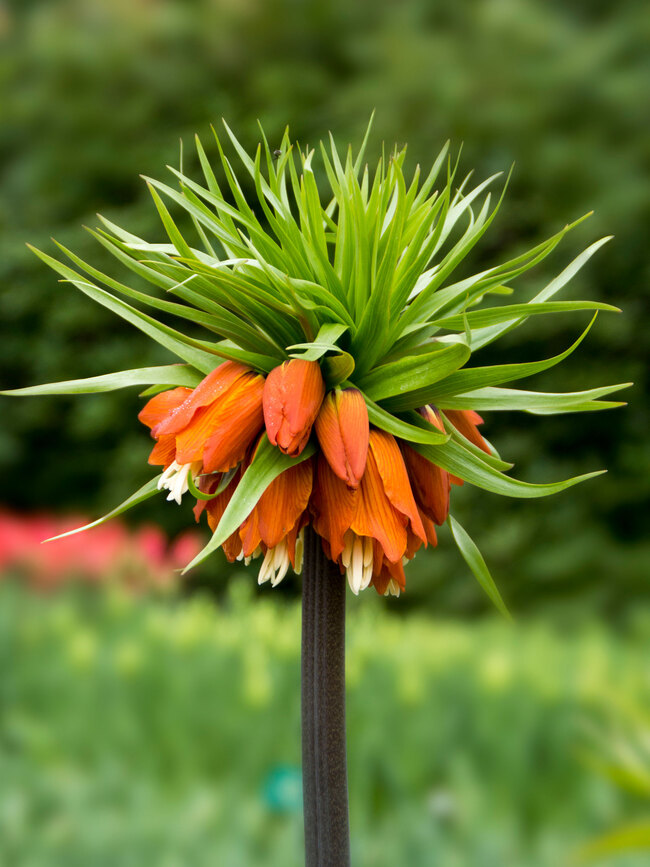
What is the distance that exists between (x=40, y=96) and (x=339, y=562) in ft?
19.1

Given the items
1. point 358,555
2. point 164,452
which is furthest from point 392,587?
point 164,452

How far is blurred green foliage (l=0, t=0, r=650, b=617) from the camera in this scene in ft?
14.8

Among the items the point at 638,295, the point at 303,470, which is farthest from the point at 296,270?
the point at 638,295

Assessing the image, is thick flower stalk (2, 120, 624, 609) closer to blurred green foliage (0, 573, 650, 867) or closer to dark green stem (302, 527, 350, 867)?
dark green stem (302, 527, 350, 867)

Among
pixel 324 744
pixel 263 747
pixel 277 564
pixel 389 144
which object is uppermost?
pixel 389 144

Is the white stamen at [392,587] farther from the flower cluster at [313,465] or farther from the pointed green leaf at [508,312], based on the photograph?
the pointed green leaf at [508,312]

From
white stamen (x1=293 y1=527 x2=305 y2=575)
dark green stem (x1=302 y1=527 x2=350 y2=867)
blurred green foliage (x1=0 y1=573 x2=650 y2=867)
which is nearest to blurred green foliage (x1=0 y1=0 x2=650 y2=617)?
blurred green foliage (x1=0 y1=573 x2=650 y2=867)

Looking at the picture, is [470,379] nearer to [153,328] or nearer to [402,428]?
[402,428]

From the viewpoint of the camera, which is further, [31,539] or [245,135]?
[245,135]

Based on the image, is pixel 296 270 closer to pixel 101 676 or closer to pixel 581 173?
pixel 101 676

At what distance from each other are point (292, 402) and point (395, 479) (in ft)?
0.22

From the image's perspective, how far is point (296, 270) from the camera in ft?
1.82

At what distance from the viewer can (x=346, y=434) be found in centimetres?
48

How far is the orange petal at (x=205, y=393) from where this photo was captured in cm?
50
